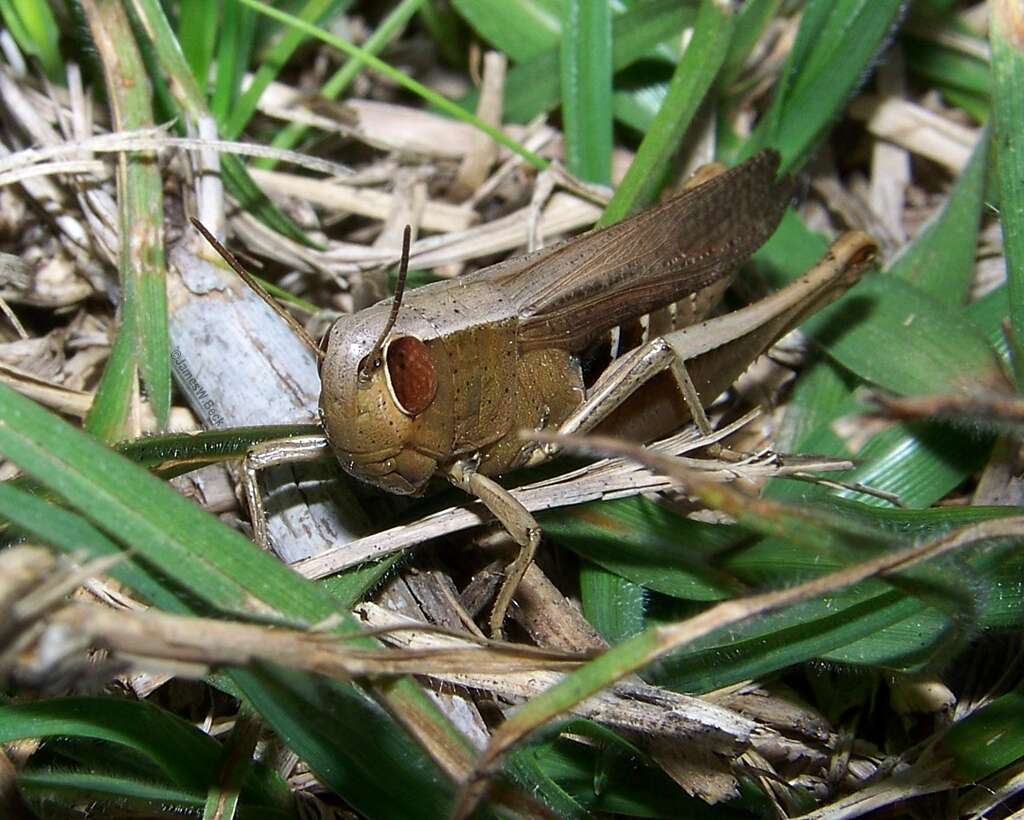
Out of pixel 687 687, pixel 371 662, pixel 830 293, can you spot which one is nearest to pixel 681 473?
pixel 371 662

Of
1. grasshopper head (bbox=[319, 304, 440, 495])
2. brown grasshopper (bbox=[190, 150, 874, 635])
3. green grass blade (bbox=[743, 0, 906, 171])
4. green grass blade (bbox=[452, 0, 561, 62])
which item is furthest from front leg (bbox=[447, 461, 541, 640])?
green grass blade (bbox=[452, 0, 561, 62])

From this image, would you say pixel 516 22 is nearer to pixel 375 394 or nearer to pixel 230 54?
pixel 230 54

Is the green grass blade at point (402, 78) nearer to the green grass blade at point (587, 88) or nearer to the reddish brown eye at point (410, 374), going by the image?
the green grass blade at point (587, 88)

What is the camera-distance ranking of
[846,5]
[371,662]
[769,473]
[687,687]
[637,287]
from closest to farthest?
[371,662], [687,687], [769,473], [637,287], [846,5]

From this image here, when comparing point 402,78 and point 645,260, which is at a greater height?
point 402,78

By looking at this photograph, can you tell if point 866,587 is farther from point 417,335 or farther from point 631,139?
point 631,139

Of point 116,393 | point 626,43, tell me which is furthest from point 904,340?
point 116,393

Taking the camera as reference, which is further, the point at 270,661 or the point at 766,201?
the point at 766,201
